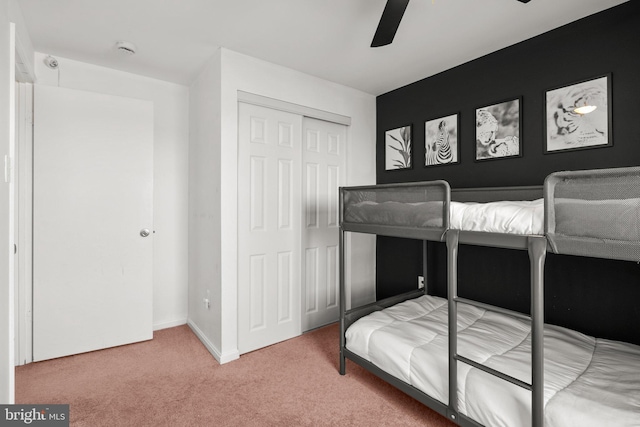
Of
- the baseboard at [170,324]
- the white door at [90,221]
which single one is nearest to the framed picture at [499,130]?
the white door at [90,221]

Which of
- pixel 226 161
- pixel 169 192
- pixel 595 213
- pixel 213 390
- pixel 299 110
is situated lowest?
pixel 213 390

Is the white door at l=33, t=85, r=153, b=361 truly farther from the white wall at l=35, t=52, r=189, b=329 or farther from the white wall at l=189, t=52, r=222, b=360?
the white wall at l=189, t=52, r=222, b=360

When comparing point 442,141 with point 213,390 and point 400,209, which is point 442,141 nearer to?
point 400,209

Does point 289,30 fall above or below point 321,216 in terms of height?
above

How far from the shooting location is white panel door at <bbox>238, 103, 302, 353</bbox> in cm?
262

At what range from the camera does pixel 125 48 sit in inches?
94.6

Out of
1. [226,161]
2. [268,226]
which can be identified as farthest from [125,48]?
[268,226]

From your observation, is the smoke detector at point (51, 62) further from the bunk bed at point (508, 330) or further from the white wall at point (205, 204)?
the bunk bed at point (508, 330)

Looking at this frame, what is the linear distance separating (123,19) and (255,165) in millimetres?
1286

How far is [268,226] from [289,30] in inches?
59.5

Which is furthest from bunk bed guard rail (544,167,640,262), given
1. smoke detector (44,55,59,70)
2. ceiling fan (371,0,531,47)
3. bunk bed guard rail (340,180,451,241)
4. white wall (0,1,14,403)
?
smoke detector (44,55,59,70)

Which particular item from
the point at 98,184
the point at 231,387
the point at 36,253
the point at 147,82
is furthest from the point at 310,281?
the point at 147,82

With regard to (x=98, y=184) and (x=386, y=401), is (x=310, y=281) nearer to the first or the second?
(x=386, y=401)

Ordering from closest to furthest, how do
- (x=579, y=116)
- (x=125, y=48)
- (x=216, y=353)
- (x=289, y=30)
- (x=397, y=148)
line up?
1. (x=579, y=116)
2. (x=289, y=30)
3. (x=125, y=48)
4. (x=216, y=353)
5. (x=397, y=148)
